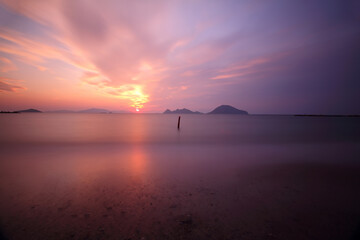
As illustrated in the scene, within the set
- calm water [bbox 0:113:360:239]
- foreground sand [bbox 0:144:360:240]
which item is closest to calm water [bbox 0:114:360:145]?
calm water [bbox 0:113:360:239]

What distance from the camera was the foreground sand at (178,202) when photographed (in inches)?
198

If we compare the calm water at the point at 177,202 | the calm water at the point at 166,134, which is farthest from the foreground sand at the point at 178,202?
the calm water at the point at 166,134

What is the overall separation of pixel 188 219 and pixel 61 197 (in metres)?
5.75

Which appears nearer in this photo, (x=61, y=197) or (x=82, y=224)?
(x=82, y=224)

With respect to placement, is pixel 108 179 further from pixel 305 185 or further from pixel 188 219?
pixel 305 185

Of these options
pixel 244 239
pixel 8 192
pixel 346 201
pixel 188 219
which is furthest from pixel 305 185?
pixel 8 192

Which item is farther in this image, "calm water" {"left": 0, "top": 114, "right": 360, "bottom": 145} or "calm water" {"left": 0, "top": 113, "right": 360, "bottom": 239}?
"calm water" {"left": 0, "top": 114, "right": 360, "bottom": 145}

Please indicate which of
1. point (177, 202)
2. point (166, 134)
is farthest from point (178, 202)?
point (166, 134)

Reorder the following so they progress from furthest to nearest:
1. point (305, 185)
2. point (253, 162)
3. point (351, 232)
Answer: point (253, 162) → point (305, 185) → point (351, 232)

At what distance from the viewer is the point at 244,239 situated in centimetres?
472

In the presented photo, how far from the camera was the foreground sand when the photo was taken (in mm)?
5020

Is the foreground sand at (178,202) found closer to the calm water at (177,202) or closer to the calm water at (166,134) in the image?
the calm water at (177,202)

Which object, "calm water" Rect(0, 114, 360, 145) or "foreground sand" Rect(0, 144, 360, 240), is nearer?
"foreground sand" Rect(0, 144, 360, 240)

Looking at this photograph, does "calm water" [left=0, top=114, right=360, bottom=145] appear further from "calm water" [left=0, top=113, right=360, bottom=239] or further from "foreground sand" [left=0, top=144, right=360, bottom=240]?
"foreground sand" [left=0, top=144, right=360, bottom=240]
